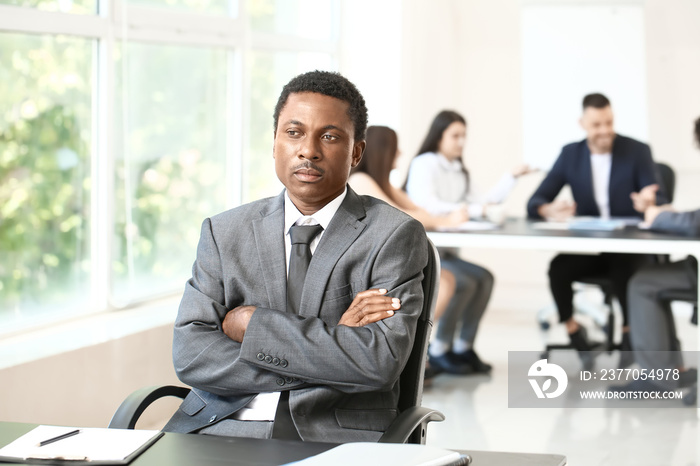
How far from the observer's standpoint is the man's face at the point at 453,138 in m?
4.57

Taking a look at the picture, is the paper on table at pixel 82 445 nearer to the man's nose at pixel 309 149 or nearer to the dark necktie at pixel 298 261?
the dark necktie at pixel 298 261

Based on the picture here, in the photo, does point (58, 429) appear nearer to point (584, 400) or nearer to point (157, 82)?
point (157, 82)

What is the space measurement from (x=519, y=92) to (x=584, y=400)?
341 cm

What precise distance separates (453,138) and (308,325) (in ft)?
10.2

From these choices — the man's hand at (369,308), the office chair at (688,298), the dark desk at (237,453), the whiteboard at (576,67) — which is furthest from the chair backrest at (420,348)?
the whiteboard at (576,67)

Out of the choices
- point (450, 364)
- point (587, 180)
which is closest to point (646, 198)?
point (587, 180)

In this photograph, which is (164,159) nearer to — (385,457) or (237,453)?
(237,453)

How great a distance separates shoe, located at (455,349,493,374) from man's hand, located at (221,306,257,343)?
9.76 ft

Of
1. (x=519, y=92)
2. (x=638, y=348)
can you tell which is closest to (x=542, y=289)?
(x=519, y=92)

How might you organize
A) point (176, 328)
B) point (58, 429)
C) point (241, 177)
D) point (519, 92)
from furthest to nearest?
point (519, 92) < point (241, 177) < point (176, 328) < point (58, 429)

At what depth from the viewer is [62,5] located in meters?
3.21

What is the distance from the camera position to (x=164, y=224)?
402 cm

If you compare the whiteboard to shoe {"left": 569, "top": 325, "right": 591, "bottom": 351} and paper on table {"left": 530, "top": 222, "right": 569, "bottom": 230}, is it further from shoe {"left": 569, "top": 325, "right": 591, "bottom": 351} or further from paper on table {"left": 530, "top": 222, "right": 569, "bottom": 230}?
shoe {"left": 569, "top": 325, "right": 591, "bottom": 351}

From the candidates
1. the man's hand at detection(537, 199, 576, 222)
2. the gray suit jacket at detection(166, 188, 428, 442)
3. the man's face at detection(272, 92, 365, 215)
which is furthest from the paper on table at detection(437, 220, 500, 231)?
the man's face at detection(272, 92, 365, 215)
